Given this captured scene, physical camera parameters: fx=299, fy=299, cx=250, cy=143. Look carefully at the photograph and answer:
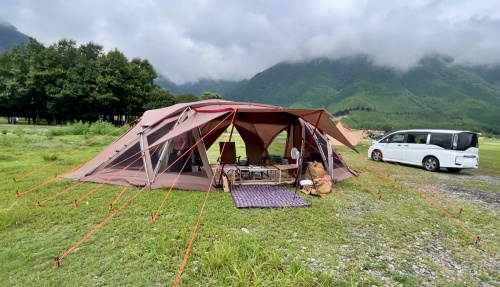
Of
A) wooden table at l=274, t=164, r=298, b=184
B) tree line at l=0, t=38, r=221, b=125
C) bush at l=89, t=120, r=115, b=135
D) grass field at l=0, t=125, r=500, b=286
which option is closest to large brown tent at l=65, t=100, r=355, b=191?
grass field at l=0, t=125, r=500, b=286

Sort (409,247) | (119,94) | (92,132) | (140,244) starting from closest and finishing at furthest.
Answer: (140,244) < (409,247) < (92,132) < (119,94)

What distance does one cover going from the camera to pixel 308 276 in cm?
367

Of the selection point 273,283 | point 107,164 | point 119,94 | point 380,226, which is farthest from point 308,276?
point 119,94

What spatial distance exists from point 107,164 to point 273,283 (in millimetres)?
6014

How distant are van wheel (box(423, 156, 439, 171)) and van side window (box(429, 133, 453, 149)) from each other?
64 cm

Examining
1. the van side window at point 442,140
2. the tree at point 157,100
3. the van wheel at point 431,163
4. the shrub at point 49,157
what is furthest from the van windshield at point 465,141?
the tree at point 157,100

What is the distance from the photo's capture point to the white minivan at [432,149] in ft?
39.3

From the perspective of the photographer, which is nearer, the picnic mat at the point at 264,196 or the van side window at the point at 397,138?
the picnic mat at the point at 264,196

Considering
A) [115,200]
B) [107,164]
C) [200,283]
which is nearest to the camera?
[200,283]

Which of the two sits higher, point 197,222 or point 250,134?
point 250,134

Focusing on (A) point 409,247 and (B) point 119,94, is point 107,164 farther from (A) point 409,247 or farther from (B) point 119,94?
(B) point 119,94

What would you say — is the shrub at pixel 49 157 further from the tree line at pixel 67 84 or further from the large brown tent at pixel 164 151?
the tree line at pixel 67 84

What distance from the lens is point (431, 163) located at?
42.1 feet

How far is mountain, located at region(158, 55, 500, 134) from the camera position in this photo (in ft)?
345
